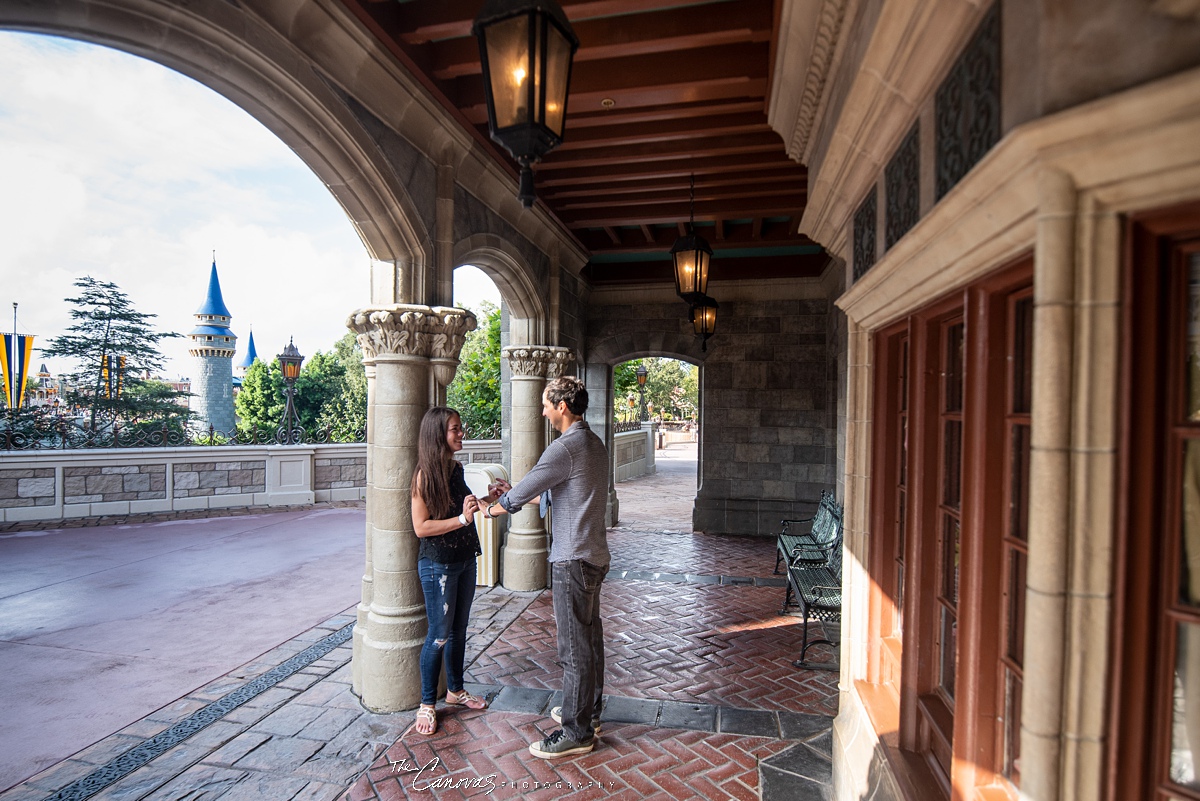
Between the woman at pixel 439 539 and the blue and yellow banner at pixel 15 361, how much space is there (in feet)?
49.4

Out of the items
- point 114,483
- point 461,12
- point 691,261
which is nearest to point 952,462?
point 461,12

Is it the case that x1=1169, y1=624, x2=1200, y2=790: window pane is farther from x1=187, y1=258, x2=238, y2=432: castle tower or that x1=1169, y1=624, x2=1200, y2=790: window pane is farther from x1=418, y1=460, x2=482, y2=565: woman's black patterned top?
x1=187, y1=258, x2=238, y2=432: castle tower

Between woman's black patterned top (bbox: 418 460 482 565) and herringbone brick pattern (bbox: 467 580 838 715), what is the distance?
3.72 ft

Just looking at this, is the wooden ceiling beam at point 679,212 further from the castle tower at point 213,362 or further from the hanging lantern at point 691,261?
the castle tower at point 213,362

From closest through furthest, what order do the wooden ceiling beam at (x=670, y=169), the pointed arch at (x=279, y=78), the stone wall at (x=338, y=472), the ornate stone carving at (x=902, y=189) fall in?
the ornate stone carving at (x=902, y=189)
the pointed arch at (x=279, y=78)
the wooden ceiling beam at (x=670, y=169)
the stone wall at (x=338, y=472)

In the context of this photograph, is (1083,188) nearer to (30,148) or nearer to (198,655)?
(198,655)

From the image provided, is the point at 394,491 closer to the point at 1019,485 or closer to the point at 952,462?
the point at 952,462

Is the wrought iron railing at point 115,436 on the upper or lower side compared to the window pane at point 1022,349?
lower

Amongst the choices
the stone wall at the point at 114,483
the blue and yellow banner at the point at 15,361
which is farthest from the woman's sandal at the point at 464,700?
the blue and yellow banner at the point at 15,361

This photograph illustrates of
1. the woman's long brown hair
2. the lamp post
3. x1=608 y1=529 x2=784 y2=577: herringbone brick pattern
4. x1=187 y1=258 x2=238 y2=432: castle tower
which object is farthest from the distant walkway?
x1=187 y1=258 x2=238 y2=432: castle tower

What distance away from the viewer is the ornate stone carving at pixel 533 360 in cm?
604

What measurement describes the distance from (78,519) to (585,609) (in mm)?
9973

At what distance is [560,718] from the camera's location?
3.23 m

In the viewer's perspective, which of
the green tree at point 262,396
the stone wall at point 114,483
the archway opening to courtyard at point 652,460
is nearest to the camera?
the stone wall at point 114,483
